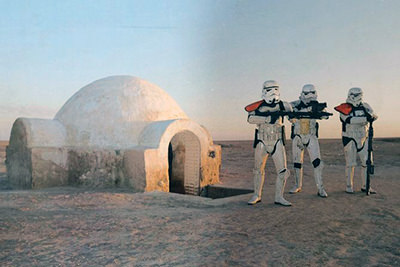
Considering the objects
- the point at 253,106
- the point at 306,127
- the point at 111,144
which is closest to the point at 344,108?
Result: the point at 306,127

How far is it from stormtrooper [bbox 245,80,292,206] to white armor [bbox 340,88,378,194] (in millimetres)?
2187

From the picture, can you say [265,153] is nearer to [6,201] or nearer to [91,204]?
[91,204]

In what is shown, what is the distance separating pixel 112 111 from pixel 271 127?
4836mm

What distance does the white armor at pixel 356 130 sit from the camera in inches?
279

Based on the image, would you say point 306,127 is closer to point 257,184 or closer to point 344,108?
point 344,108

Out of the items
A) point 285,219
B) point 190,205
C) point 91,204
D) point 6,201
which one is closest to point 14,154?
point 6,201

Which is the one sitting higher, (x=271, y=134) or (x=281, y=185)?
(x=271, y=134)

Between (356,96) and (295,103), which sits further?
(356,96)

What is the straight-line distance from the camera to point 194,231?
4.28 metres

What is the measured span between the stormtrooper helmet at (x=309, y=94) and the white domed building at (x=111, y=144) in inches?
125

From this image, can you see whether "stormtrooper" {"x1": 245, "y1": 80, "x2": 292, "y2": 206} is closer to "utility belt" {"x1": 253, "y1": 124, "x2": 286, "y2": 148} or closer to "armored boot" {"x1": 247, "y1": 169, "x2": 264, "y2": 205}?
"utility belt" {"x1": 253, "y1": 124, "x2": 286, "y2": 148}

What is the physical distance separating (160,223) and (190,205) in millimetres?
1567

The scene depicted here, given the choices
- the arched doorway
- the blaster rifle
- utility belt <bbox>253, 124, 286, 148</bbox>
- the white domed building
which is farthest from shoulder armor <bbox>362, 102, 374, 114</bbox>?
the arched doorway

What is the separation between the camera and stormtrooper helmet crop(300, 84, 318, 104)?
6.89 m
